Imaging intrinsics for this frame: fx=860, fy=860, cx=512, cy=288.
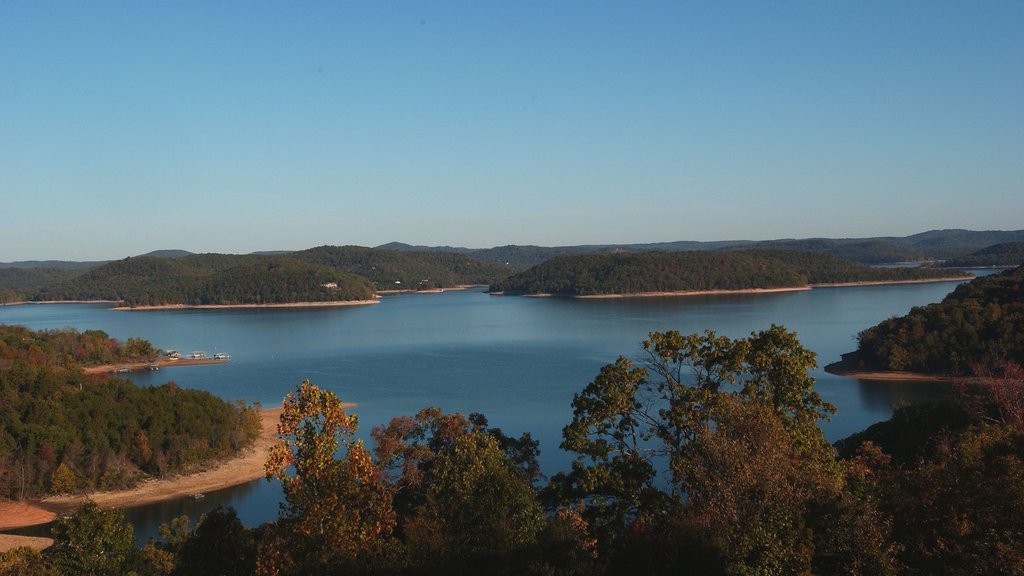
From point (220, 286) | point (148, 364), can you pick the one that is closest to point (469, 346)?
point (148, 364)

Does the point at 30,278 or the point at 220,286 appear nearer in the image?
the point at 220,286

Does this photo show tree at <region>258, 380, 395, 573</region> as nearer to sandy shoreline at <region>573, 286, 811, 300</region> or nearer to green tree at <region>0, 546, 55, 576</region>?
green tree at <region>0, 546, 55, 576</region>

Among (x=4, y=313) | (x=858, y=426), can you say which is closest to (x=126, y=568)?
(x=858, y=426)

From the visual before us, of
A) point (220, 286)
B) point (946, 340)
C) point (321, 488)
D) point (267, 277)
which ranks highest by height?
point (267, 277)

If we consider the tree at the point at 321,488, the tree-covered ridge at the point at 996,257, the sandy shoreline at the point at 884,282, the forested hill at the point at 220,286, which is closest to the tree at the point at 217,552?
the tree at the point at 321,488

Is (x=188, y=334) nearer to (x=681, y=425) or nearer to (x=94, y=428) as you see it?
(x=94, y=428)

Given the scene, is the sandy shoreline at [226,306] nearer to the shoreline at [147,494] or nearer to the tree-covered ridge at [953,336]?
the tree-covered ridge at [953,336]

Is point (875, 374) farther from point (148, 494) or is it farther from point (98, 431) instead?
point (98, 431)

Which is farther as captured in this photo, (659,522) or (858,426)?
(858,426)
